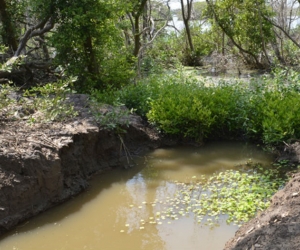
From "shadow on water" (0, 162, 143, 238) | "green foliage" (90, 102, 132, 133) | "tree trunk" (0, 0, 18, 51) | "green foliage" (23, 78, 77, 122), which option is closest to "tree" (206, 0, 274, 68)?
"tree trunk" (0, 0, 18, 51)

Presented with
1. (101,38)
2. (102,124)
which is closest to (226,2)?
(101,38)

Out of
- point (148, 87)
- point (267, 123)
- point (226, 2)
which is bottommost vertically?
point (267, 123)

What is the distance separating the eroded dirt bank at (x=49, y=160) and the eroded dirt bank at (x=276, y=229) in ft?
8.81

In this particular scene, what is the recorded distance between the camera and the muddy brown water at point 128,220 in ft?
15.5

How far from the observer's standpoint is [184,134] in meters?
7.84

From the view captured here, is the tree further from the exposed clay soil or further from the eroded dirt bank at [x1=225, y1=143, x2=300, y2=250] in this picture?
the eroded dirt bank at [x1=225, y1=143, x2=300, y2=250]

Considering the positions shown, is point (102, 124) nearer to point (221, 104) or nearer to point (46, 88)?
point (46, 88)

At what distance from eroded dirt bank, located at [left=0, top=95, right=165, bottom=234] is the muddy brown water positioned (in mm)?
174

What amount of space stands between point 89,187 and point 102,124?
1225mm

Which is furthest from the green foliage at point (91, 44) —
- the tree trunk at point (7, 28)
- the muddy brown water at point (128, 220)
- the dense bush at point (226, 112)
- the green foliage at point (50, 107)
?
the muddy brown water at point (128, 220)

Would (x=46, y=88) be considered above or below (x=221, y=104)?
above

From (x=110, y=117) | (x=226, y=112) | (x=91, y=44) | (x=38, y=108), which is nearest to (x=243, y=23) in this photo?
(x=91, y=44)

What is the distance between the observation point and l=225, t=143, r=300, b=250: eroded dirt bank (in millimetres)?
3391

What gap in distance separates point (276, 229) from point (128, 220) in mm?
2184
